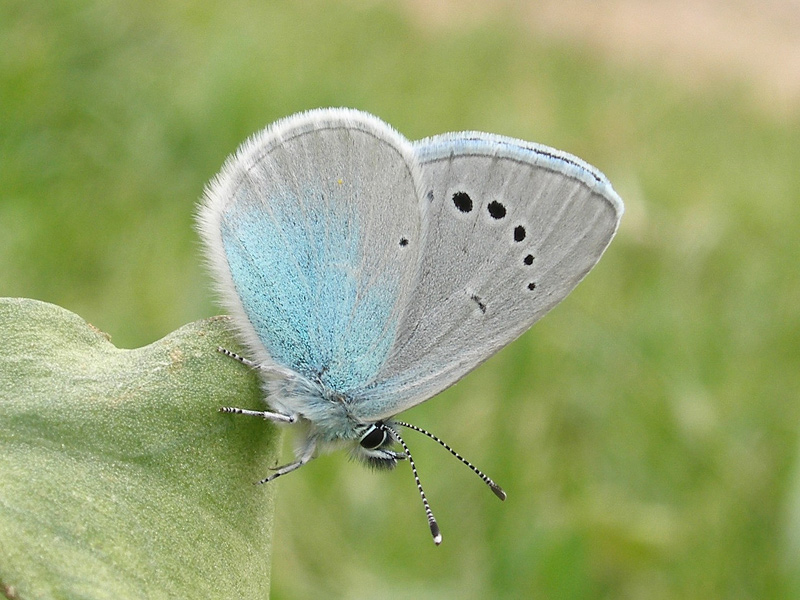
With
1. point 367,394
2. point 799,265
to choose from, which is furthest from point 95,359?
point 799,265

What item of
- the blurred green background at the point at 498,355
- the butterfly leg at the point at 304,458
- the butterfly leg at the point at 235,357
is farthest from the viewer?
the blurred green background at the point at 498,355

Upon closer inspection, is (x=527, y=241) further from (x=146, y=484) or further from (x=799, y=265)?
(x=799, y=265)

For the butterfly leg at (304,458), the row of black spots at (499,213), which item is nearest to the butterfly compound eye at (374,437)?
the butterfly leg at (304,458)

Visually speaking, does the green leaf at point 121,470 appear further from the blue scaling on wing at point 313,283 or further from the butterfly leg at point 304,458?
the blue scaling on wing at point 313,283

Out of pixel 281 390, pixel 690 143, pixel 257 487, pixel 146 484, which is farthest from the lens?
pixel 690 143

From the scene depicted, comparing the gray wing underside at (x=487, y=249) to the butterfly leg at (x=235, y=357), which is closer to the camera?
the butterfly leg at (x=235, y=357)

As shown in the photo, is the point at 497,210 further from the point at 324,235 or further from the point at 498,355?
the point at 498,355
